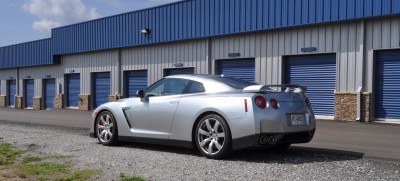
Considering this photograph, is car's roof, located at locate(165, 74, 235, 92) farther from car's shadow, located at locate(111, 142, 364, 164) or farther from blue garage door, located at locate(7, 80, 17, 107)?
blue garage door, located at locate(7, 80, 17, 107)

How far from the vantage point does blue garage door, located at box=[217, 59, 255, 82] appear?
2011 cm

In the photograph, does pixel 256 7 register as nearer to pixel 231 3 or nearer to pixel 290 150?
pixel 231 3

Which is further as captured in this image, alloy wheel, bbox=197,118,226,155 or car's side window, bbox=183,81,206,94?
car's side window, bbox=183,81,206,94

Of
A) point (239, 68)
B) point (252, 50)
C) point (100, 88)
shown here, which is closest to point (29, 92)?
point (100, 88)

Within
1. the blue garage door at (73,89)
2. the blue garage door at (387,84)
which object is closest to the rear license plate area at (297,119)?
the blue garage door at (387,84)

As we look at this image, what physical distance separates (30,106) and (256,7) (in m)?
23.9

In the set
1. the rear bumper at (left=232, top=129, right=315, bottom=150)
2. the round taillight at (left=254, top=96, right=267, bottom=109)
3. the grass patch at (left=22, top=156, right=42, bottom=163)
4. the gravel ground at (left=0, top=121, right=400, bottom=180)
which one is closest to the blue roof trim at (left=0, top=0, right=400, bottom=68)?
the gravel ground at (left=0, top=121, right=400, bottom=180)

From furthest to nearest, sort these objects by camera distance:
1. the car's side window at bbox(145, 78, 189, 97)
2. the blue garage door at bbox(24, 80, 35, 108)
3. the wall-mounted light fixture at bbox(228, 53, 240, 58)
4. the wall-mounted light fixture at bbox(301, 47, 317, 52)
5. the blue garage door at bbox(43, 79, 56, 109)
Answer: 1. the blue garage door at bbox(24, 80, 35, 108)
2. the blue garage door at bbox(43, 79, 56, 109)
3. the wall-mounted light fixture at bbox(228, 53, 240, 58)
4. the wall-mounted light fixture at bbox(301, 47, 317, 52)
5. the car's side window at bbox(145, 78, 189, 97)

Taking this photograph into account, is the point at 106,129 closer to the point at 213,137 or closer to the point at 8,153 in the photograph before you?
the point at 8,153

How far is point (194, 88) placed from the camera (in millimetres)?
8039

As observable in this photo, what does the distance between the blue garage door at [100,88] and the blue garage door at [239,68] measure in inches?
358

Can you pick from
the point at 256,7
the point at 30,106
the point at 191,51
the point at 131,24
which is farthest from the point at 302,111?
the point at 30,106

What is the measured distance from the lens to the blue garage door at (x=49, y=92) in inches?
1335

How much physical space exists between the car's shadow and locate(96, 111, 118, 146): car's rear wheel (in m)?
0.84
